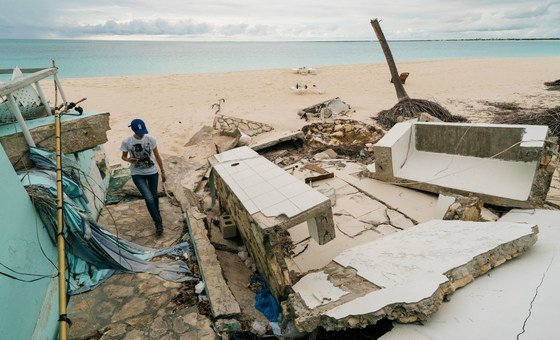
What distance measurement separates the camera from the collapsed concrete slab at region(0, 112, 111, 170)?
3.70 meters

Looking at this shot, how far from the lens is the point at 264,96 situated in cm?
1580

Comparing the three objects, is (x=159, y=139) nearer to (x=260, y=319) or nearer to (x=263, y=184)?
(x=263, y=184)

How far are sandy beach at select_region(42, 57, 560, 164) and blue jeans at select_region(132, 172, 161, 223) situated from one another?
3.70 meters

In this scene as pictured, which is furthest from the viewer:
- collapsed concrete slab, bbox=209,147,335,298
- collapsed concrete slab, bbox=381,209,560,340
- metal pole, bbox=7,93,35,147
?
metal pole, bbox=7,93,35,147

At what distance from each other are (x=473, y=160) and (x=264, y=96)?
11.9 metres

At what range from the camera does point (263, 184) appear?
373 centimetres

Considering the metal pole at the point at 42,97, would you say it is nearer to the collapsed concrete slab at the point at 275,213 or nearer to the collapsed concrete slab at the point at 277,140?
the collapsed concrete slab at the point at 275,213

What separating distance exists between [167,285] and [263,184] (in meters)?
1.63

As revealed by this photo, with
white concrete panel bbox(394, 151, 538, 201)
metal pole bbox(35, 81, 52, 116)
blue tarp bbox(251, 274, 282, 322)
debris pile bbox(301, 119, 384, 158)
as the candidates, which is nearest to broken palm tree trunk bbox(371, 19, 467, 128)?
debris pile bbox(301, 119, 384, 158)

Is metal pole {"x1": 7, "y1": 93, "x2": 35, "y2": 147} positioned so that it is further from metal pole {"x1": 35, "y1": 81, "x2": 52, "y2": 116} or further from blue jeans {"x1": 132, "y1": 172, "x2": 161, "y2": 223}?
blue jeans {"x1": 132, "y1": 172, "x2": 161, "y2": 223}

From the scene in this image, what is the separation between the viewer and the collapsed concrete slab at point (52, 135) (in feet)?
12.1

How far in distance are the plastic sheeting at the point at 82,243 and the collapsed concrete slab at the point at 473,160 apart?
384 cm

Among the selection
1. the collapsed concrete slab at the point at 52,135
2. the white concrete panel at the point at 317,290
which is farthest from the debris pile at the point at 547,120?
the collapsed concrete slab at the point at 52,135

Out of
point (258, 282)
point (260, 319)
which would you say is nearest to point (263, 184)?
point (258, 282)
